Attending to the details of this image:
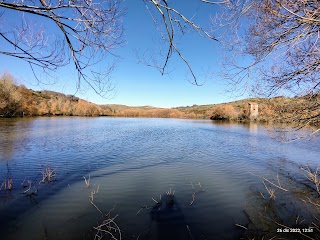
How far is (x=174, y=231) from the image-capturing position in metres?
5.00

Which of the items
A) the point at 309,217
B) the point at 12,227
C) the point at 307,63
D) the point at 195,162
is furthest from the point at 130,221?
the point at 195,162

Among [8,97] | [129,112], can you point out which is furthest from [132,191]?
[129,112]

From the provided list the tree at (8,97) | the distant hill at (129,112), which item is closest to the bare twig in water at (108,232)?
the distant hill at (129,112)

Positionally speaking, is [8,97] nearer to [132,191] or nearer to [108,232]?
[132,191]

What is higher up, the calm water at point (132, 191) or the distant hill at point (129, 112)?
the distant hill at point (129, 112)

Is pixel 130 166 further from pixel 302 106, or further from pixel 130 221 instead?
pixel 302 106

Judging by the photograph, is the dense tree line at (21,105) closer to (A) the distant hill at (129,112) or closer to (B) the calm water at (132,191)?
(A) the distant hill at (129,112)
